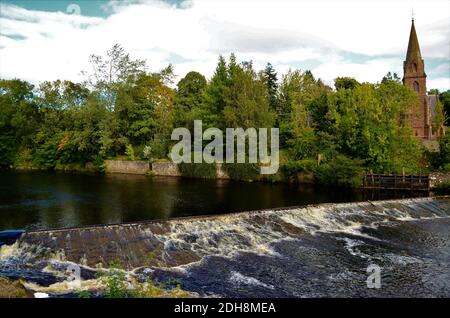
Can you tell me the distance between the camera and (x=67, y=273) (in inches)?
581

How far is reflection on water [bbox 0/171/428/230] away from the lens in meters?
24.8

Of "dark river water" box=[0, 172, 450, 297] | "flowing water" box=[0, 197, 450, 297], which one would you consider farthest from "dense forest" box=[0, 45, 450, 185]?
"flowing water" box=[0, 197, 450, 297]

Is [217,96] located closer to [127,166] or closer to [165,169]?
[165,169]

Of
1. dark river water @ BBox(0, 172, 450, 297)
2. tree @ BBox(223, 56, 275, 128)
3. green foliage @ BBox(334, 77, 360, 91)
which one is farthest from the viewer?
green foliage @ BBox(334, 77, 360, 91)

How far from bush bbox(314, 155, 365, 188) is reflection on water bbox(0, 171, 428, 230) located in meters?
2.06

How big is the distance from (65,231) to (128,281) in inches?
192

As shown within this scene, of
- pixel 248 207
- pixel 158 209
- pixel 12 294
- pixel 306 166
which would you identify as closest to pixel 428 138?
pixel 306 166

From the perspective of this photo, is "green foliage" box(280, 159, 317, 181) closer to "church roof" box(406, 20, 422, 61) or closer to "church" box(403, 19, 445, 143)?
"church" box(403, 19, 445, 143)

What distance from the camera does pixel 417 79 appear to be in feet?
188

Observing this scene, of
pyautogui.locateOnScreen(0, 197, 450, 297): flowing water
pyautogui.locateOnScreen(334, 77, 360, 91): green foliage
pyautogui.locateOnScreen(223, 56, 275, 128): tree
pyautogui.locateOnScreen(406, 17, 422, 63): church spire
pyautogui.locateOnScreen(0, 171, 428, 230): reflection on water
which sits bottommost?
pyautogui.locateOnScreen(0, 197, 450, 297): flowing water

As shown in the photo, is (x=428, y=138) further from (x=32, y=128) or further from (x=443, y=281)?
(x=32, y=128)

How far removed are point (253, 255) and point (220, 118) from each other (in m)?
32.2

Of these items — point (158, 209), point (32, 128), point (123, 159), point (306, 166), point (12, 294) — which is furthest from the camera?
point (32, 128)
